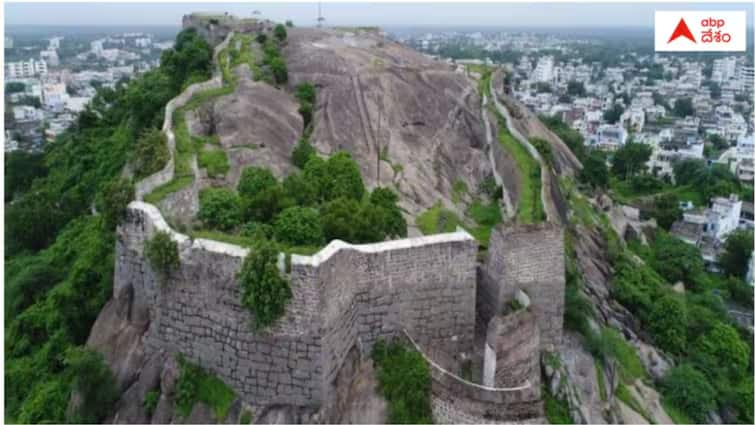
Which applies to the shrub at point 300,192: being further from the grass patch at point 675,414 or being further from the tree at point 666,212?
the tree at point 666,212

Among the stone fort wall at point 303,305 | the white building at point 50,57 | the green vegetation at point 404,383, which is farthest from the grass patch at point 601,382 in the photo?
the white building at point 50,57

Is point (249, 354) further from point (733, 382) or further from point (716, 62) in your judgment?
point (716, 62)

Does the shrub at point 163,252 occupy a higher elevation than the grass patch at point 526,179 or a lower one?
higher

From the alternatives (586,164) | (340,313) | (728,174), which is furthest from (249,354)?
(728,174)

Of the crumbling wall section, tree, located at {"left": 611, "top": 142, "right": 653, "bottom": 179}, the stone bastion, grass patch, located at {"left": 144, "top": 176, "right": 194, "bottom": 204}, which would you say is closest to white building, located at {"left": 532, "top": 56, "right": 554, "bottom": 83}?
tree, located at {"left": 611, "top": 142, "right": 653, "bottom": 179}

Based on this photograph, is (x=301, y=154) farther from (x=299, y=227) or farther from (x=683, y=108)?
(x=683, y=108)

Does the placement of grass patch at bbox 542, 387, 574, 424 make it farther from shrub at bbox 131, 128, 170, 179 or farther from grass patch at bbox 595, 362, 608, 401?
shrub at bbox 131, 128, 170, 179
